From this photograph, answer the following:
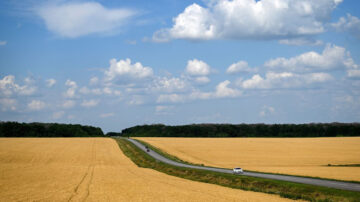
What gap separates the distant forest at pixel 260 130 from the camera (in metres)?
171

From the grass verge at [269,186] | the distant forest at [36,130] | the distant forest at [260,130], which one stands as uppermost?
the distant forest at [260,130]

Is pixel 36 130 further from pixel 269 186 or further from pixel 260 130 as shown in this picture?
pixel 269 186

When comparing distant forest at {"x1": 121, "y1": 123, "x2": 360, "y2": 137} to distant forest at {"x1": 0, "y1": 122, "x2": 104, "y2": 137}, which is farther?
distant forest at {"x1": 121, "y1": 123, "x2": 360, "y2": 137}

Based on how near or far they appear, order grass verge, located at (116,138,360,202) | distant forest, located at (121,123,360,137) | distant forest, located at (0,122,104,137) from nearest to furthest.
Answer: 1. grass verge, located at (116,138,360,202)
2. distant forest, located at (0,122,104,137)
3. distant forest, located at (121,123,360,137)

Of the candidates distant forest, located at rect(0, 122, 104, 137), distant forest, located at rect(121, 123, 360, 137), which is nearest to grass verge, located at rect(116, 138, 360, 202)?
distant forest, located at rect(0, 122, 104, 137)

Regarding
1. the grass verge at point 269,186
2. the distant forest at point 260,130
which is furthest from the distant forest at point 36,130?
the grass verge at point 269,186

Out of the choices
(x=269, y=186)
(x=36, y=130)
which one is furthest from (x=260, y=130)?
(x=269, y=186)

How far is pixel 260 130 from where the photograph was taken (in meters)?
186

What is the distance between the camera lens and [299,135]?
174 metres

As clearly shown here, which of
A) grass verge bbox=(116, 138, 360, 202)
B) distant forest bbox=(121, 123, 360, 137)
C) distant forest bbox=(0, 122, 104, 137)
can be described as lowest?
grass verge bbox=(116, 138, 360, 202)

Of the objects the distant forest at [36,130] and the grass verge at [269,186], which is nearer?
the grass verge at [269,186]

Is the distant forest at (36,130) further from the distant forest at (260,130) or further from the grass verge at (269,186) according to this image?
the grass verge at (269,186)

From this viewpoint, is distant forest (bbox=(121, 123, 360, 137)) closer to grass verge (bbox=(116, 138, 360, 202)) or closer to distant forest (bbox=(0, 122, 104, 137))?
distant forest (bbox=(0, 122, 104, 137))

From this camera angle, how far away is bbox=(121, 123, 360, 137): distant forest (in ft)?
562
